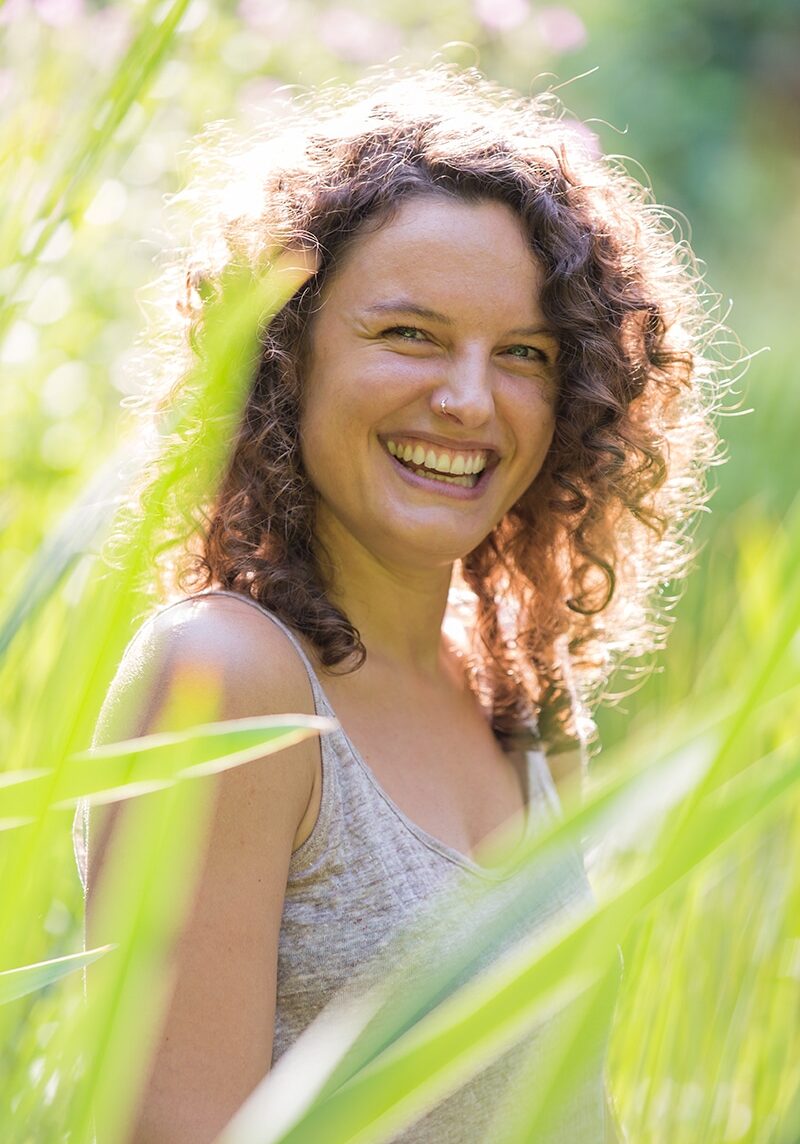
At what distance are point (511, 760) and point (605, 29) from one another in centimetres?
794

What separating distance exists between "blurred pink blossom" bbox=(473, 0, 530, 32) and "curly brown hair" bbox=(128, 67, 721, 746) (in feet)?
6.64

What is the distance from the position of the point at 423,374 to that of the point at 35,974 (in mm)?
1170

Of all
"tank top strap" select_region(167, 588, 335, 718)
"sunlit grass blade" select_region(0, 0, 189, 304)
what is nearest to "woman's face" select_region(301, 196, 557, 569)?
"tank top strap" select_region(167, 588, 335, 718)

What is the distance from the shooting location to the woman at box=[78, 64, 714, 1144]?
3.80ft

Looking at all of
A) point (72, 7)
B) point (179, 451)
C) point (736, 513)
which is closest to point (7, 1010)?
point (179, 451)

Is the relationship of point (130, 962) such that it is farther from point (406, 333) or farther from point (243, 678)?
point (406, 333)

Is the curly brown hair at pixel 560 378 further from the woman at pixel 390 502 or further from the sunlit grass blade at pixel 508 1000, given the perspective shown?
the sunlit grass blade at pixel 508 1000

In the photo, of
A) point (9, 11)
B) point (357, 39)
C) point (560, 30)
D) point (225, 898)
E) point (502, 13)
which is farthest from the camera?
point (560, 30)

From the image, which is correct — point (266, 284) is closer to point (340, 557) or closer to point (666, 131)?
point (340, 557)

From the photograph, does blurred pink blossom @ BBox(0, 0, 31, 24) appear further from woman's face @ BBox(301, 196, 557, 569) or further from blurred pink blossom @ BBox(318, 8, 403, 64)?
blurred pink blossom @ BBox(318, 8, 403, 64)

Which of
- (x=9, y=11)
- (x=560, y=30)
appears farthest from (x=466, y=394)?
(x=560, y=30)

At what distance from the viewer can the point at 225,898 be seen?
1108mm

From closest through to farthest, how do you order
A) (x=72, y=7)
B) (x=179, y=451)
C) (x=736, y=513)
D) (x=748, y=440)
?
(x=179, y=451)
(x=72, y=7)
(x=736, y=513)
(x=748, y=440)

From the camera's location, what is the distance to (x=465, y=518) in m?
1.51
